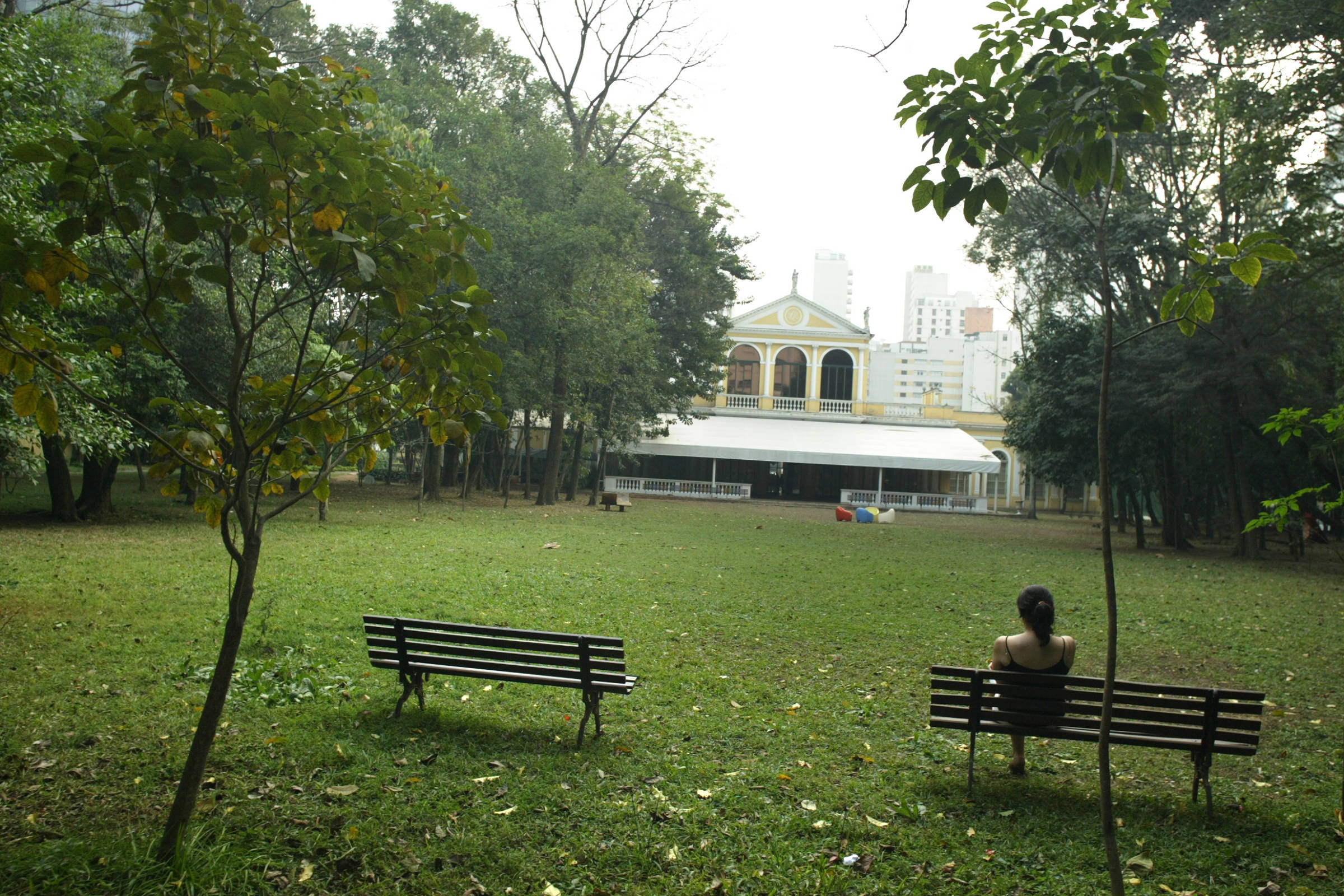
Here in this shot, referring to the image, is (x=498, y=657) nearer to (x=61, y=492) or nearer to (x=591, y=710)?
(x=591, y=710)

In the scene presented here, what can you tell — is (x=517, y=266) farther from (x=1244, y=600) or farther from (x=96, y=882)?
(x=96, y=882)

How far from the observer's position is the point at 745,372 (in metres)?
37.5

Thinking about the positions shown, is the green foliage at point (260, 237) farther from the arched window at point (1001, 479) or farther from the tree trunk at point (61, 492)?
the arched window at point (1001, 479)

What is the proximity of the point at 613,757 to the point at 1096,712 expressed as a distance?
7.29 ft

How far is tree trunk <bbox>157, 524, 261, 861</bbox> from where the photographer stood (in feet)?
9.33

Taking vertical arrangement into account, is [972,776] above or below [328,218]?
below

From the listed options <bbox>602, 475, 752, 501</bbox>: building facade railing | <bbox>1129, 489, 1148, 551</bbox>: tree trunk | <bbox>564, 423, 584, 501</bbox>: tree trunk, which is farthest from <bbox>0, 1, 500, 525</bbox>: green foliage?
<bbox>602, 475, 752, 501</bbox>: building facade railing

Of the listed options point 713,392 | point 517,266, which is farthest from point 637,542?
point 713,392

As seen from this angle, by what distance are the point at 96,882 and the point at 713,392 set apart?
88.1 feet

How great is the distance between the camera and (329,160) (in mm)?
2520

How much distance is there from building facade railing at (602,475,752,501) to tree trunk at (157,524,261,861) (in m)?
28.0

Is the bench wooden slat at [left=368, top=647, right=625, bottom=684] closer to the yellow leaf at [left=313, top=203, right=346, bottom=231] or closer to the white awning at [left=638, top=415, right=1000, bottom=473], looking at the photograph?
the yellow leaf at [left=313, top=203, right=346, bottom=231]

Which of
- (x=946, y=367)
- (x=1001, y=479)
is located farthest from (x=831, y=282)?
(x=1001, y=479)

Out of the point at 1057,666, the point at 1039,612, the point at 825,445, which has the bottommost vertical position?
the point at 1057,666
